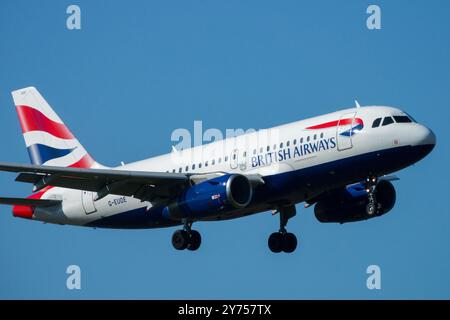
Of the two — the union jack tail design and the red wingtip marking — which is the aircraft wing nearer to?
the red wingtip marking

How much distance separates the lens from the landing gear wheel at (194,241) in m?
59.6

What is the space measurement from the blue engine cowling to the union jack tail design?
996cm

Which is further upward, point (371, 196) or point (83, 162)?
point (83, 162)

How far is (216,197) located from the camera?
56500mm

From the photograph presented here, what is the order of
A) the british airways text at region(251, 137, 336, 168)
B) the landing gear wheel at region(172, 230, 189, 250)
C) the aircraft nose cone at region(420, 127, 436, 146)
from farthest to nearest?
1. the landing gear wheel at region(172, 230, 189, 250)
2. the british airways text at region(251, 137, 336, 168)
3. the aircraft nose cone at region(420, 127, 436, 146)

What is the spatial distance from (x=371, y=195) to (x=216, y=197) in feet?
22.3

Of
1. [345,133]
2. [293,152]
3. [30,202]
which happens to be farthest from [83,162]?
[345,133]

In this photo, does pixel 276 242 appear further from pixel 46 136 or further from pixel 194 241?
pixel 46 136

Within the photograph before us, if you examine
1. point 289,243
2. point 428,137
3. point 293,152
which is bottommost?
point 289,243

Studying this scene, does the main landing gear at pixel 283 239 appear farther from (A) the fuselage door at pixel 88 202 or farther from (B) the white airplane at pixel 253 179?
(A) the fuselage door at pixel 88 202

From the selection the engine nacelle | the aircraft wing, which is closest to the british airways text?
the aircraft wing

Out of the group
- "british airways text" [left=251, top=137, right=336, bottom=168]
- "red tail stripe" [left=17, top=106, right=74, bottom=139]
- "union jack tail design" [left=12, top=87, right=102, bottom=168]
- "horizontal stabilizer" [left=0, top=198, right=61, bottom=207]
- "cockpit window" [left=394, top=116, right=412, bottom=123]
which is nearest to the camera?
"cockpit window" [left=394, top=116, right=412, bottom=123]

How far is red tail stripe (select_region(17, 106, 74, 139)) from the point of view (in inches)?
2685

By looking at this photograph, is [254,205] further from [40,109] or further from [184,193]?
[40,109]
